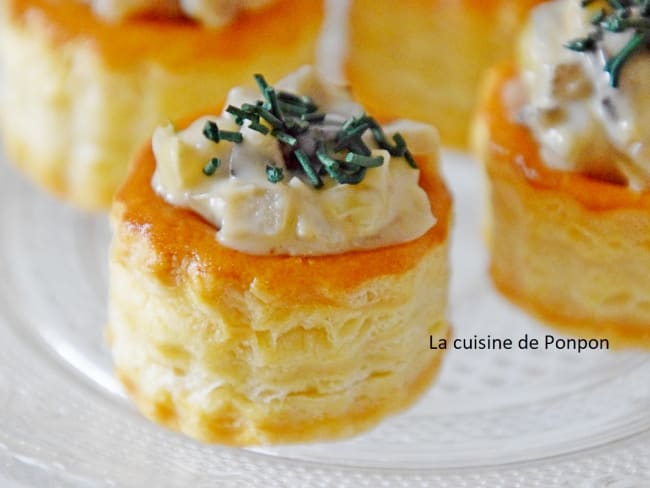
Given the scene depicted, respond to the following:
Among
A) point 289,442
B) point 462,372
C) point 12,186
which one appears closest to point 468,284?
point 462,372

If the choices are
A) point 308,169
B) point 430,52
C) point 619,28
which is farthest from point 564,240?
point 430,52

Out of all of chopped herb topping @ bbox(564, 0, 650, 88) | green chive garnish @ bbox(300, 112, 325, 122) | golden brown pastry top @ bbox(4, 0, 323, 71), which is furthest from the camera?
golden brown pastry top @ bbox(4, 0, 323, 71)

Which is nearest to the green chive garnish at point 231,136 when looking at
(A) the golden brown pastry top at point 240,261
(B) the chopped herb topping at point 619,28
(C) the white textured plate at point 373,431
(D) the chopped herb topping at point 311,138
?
(D) the chopped herb topping at point 311,138

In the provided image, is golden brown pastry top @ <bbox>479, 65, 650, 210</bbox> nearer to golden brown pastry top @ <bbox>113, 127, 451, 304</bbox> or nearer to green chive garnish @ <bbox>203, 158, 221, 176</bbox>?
golden brown pastry top @ <bbox>113, 127, 451, 304</bbox>

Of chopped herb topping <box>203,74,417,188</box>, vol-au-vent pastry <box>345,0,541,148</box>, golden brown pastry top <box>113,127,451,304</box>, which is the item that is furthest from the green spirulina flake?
vol-au-vent pastry <box>345,0,541,148</box>

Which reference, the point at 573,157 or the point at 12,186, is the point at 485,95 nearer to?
the point at 573,157

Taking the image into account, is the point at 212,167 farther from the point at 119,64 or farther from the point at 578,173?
the point at 578,173
